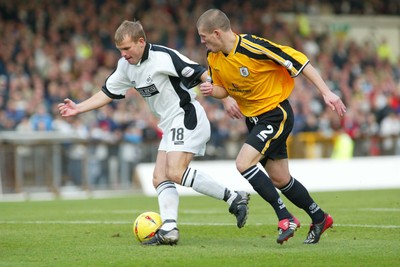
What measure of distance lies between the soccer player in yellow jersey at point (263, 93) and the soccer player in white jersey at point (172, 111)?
417 millimetres

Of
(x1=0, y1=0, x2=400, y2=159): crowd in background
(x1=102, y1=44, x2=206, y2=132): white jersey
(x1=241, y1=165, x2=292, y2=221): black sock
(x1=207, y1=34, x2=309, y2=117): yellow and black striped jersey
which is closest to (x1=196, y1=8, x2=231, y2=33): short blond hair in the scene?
(x1=207, y1=34, x2=309, y2=117): yellow and black striped jersey

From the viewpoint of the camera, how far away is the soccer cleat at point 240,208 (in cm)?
909

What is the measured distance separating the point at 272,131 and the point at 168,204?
1.35 meters

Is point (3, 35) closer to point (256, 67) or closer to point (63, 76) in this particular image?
point (63, 76)

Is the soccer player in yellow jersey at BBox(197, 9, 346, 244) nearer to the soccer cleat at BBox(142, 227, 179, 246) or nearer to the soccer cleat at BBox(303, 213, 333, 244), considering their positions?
the soccer cleat at BBox(303, 213, 333, 244)

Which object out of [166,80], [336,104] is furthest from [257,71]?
[166,80]

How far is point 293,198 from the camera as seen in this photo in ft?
29.6

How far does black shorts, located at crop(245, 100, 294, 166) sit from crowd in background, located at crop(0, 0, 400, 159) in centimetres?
1329

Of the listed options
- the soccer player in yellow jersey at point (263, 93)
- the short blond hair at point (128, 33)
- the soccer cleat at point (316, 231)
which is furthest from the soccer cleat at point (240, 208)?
the short blond hair at point (128, 33)

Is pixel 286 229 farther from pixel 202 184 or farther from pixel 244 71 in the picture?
pixel 244 71

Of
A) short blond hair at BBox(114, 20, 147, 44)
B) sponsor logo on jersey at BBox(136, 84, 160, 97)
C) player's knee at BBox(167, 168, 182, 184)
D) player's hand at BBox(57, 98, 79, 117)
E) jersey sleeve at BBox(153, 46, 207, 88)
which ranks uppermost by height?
short blond hair at BBox(114, 20, 147, 44)

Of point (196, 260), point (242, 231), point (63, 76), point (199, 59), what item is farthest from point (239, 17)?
point (196, 260)

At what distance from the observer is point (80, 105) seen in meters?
9.75

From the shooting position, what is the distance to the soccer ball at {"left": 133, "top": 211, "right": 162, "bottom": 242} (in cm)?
920
